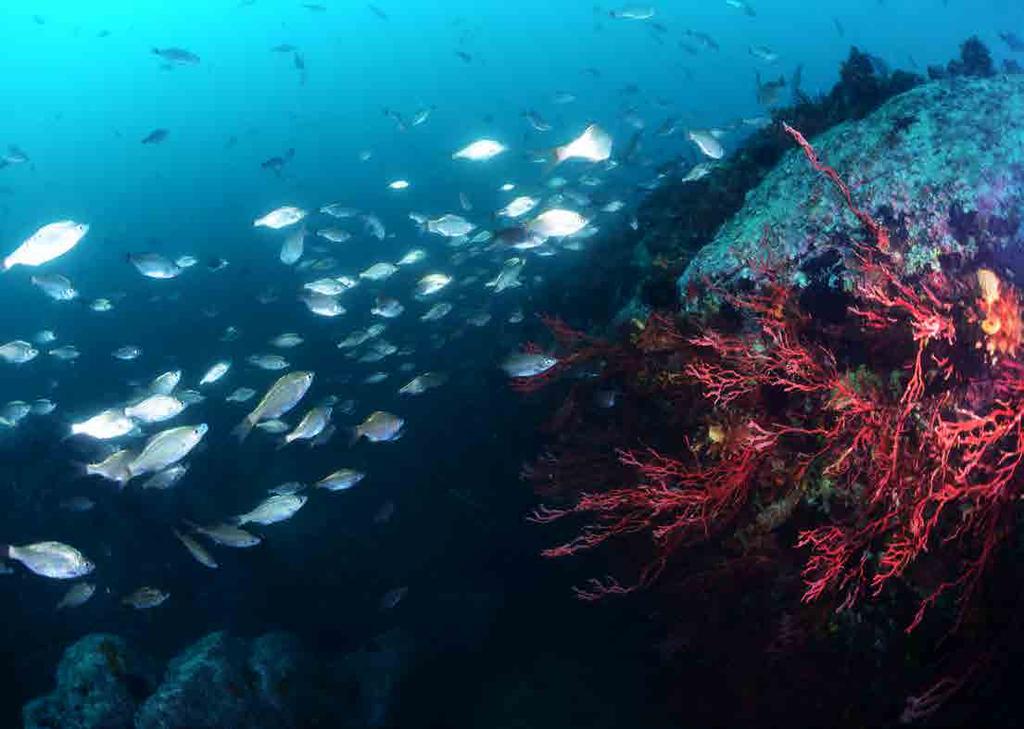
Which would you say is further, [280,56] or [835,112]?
[280,56]

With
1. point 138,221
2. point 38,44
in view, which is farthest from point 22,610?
point 38,44

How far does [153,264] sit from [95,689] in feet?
20.1

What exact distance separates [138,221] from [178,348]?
4512 cm

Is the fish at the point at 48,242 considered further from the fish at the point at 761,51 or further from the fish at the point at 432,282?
the fish at the point at 761,51

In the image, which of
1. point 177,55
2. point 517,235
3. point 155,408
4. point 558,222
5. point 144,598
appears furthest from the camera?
point 177,55

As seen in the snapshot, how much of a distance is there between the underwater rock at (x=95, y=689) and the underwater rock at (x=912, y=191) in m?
7.38

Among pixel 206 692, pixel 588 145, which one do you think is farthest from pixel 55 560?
pixel 588 145

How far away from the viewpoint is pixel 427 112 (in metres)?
15.7

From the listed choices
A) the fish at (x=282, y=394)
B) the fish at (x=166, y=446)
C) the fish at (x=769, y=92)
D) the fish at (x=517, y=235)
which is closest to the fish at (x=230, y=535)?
the fish at (x=166, y=446)

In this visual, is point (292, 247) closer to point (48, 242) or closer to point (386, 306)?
point (386, 306)

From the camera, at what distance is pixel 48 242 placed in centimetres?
677

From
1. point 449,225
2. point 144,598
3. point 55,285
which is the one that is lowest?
point 144,598

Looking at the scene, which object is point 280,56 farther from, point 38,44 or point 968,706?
point 968,706

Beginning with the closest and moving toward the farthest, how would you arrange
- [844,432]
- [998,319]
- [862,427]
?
1. [998,319]
2. [862,427]
3. [844,432]
